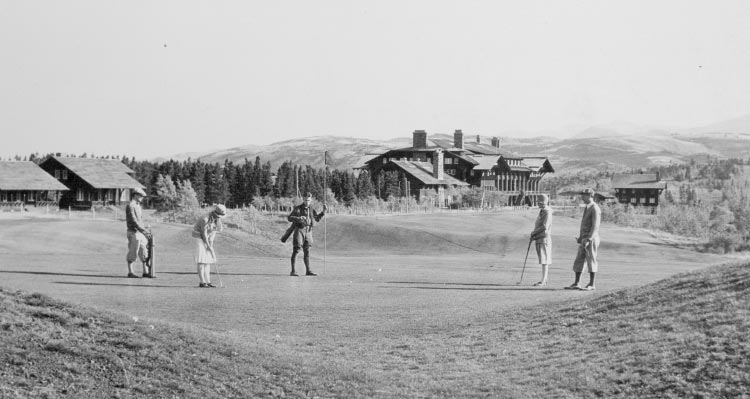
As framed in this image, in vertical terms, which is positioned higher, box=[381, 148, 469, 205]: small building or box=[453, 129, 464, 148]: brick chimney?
box=[453, 129, 464, 148]: brick chimney

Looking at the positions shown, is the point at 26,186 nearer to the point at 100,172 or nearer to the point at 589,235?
the point at 100,172

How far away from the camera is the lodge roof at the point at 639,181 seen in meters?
167

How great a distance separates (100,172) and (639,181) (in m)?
105

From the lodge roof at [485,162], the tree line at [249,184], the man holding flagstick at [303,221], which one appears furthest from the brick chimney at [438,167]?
the man holding flagstick at [303,221]

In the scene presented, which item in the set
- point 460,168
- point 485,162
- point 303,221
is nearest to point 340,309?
point 303,221

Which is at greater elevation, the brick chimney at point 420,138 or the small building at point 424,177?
the brick chimney at point 420,138

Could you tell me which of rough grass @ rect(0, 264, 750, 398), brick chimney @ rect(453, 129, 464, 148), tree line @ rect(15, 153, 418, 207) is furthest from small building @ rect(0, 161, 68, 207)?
rough grass @ rect(0, 264, 750, 398)

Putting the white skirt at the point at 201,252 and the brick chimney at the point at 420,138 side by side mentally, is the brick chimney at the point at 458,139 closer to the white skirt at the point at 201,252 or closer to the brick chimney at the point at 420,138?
the brick chimney at the point at 420,138

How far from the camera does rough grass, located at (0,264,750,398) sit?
12414 mm

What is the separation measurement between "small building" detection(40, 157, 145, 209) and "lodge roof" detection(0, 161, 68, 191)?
425 centimetres

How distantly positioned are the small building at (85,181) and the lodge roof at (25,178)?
167 inches

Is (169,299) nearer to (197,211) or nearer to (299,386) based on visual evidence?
(299,386)

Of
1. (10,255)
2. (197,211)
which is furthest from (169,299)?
(197,211)

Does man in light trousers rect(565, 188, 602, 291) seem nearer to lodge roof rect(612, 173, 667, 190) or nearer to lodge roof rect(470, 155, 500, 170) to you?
lodge roof rect(470, 155, 500, 170)
